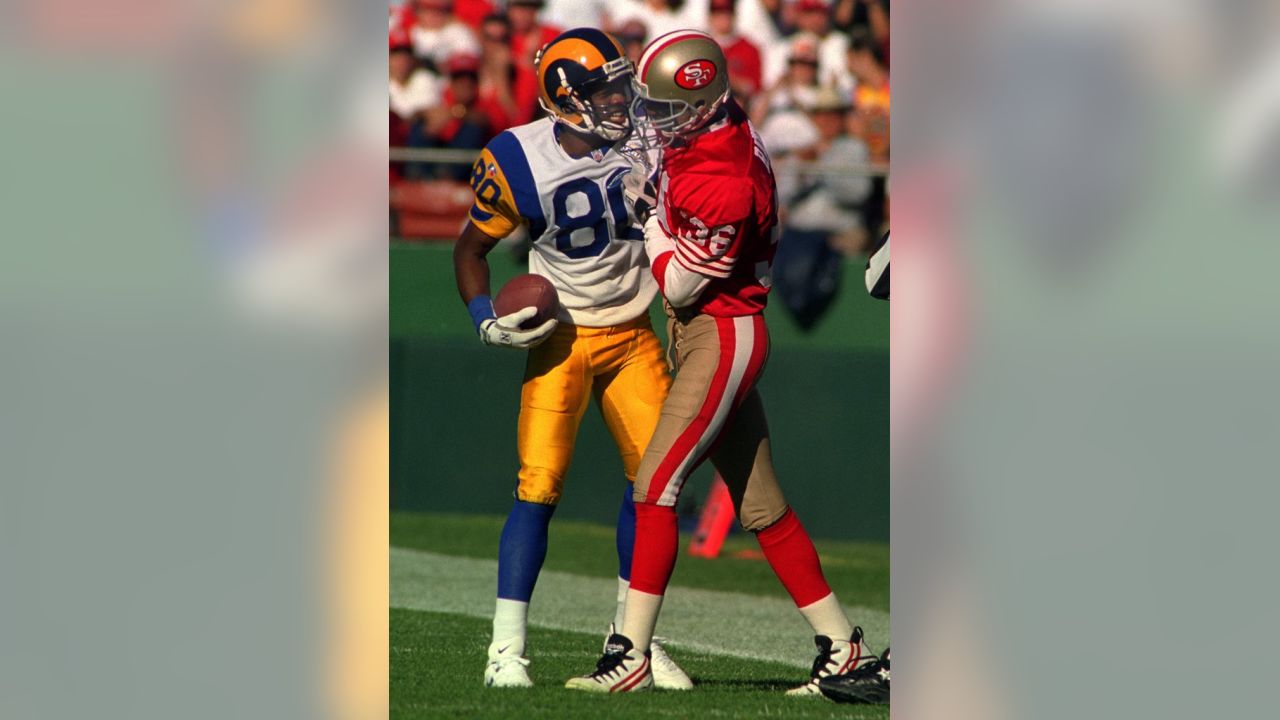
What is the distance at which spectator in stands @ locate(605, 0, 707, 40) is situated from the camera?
9.37 m

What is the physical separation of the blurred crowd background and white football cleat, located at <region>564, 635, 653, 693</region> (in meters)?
4.95

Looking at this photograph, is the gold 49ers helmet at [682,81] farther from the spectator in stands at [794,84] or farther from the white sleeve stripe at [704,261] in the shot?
the spectator in stands at [794,84]

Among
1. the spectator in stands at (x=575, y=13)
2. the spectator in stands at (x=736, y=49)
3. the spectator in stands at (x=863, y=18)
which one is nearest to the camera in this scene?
the spectator in stands at (x=736, y=49)

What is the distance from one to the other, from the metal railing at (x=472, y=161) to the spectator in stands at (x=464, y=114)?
0.06m

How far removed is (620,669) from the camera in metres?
4.02

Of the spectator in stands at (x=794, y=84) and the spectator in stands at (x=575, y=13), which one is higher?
the spectator in stands at (x=575, y=13)

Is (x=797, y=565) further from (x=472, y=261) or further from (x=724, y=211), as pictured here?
(x=472, y=261)

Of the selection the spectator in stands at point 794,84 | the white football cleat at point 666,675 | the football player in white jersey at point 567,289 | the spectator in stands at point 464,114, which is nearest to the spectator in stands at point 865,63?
the spectator in stands at point 794,84

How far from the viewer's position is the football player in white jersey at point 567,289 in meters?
4.30

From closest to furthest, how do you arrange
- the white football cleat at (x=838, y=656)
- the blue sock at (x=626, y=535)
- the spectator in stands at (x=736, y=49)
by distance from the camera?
1. the white football cleat at (x=838, y=656)
2. the blue sock at (x=626, y=535)
3. the spectator in stands at (x=736, y=49)

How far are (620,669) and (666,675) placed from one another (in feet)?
1.33

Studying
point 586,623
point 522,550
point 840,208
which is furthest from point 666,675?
point 840,208
